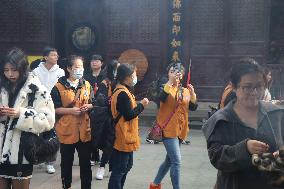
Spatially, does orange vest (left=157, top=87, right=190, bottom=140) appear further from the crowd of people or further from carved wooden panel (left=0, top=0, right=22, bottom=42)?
carved wooden panel (left=0, top=0, right=22, bottom=42)

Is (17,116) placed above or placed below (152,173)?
above

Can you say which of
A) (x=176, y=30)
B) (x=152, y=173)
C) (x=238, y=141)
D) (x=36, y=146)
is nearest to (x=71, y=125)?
(x=36, y=146)

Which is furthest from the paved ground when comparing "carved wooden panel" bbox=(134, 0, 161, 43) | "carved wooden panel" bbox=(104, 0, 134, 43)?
"carved wooden panel" bbox=(104, 0, 134, 43)

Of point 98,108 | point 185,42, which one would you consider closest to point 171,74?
point 98,108

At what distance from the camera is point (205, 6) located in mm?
11109

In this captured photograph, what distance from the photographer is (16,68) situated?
372 centimetres

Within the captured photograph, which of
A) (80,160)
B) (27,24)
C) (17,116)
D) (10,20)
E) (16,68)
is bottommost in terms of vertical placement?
(80,160)

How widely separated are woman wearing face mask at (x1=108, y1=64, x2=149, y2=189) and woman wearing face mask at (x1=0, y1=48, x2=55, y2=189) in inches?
38.4

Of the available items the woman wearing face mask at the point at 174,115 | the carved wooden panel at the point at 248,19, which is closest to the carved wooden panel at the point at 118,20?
the carved wooden panel at the point at 248,19

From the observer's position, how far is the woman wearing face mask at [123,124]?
4.64 m

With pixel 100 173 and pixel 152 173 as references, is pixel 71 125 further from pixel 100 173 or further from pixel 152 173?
pixel 152 173

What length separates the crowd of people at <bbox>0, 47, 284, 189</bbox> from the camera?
2531 mm

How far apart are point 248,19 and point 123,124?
6932 mm

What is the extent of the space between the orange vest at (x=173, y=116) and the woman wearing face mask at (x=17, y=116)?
165 cm
